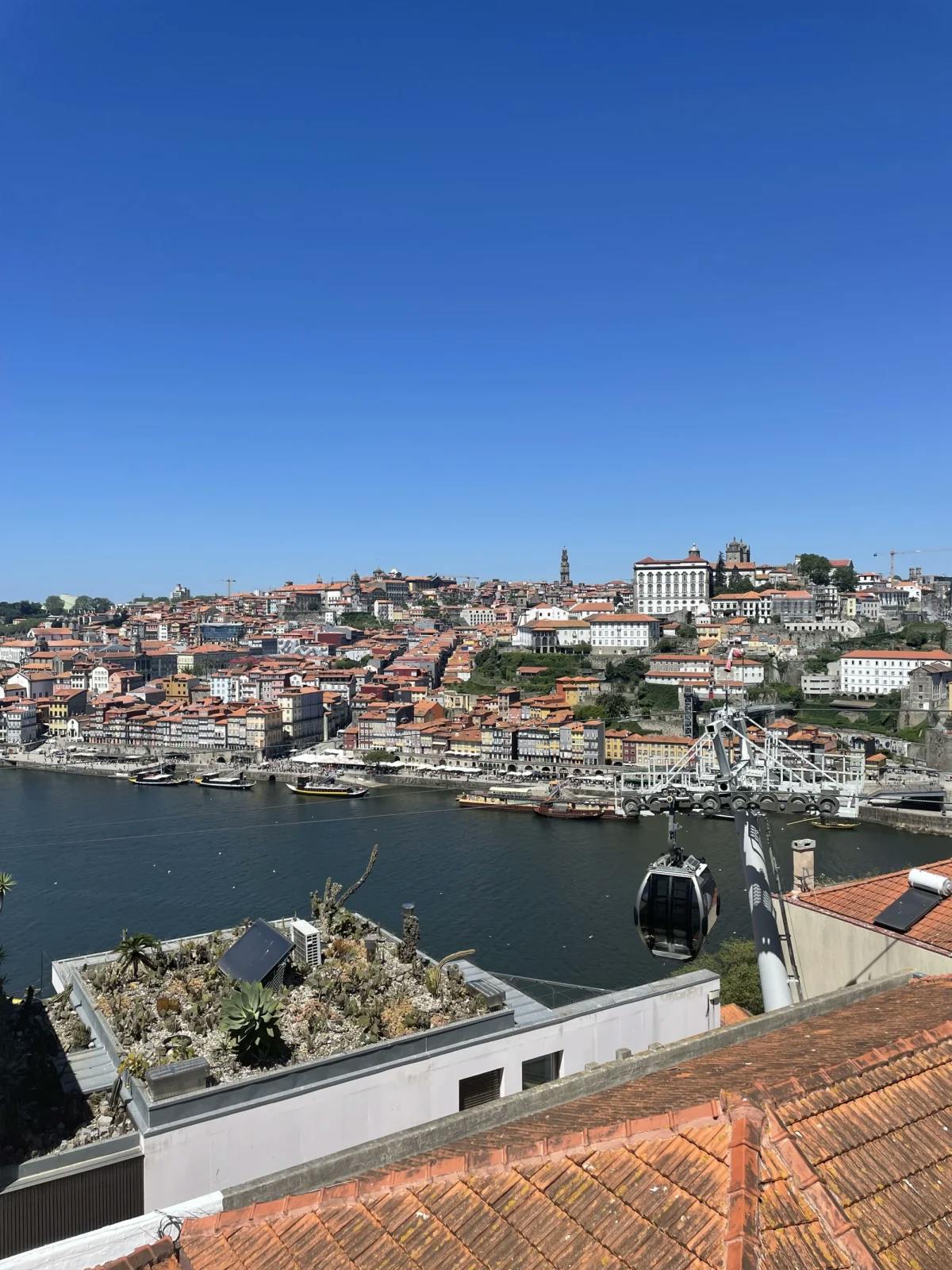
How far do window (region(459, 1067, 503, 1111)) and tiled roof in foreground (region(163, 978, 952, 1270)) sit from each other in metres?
2.58

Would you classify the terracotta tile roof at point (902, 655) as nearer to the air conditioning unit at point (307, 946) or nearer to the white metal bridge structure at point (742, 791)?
the white metal bridge structure at point (742, 791)

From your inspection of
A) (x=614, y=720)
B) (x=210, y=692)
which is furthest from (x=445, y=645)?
(x=614, y=720)

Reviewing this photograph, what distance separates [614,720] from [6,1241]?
2781 centimetres

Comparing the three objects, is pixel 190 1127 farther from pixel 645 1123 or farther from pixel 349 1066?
pixel 645 1123

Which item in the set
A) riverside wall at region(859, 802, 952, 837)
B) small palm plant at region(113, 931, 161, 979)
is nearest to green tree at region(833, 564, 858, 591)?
riverside wall at region(859, 802, 952, 837)

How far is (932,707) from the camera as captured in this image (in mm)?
28328

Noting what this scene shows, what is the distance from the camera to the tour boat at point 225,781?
89.5 ft

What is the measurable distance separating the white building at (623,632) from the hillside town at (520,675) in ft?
0.33

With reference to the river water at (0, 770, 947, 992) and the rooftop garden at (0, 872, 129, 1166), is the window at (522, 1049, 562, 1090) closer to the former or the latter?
the rooftop garden at (0, 872, 129, 1166)

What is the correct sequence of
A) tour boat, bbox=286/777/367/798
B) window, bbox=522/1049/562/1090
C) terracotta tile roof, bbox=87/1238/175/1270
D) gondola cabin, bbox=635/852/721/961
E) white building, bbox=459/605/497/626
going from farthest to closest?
white building, bbox=459/605/497/626
tour boat, bbox=286/777/367/798
window, bbox=522/1049/562/1090
gondola cabin, bbox=635/852/721/961
terracotta tile roof, bbox=87/1238/175/1270

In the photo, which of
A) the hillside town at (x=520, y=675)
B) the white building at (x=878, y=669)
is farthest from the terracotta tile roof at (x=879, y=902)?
the white building at (x=878, y=669)

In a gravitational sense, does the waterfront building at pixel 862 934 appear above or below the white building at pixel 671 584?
below

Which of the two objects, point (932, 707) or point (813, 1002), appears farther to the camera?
point (932, 707)

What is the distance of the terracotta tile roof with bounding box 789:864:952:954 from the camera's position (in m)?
3.65
